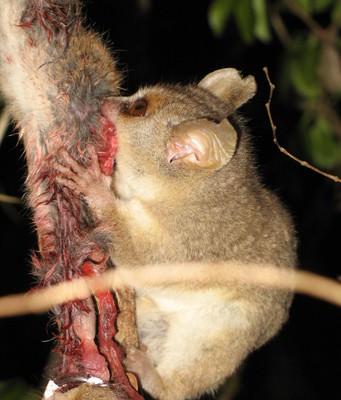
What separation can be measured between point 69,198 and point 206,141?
0.67 meters

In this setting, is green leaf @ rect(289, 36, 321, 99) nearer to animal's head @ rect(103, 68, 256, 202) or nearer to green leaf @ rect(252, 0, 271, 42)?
green leaf @ rect(252, 0, 271, 42)

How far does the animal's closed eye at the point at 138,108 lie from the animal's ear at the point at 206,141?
20cm

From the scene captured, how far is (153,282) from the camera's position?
3771 millimetres

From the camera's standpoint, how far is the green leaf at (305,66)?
5.43 metres

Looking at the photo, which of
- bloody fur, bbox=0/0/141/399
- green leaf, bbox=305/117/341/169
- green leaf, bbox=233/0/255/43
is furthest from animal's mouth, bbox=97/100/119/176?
green leaf, bbox=305/117/341/169

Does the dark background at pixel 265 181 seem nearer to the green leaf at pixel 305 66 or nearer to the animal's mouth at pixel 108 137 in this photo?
the green leaf at pixel 305 66

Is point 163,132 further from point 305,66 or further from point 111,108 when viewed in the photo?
point 305,66

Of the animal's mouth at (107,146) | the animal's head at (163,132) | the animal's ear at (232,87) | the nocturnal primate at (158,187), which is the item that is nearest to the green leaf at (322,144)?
the nocturnal primate at (158,187)

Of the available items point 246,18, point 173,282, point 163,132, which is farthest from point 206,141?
point 246,18

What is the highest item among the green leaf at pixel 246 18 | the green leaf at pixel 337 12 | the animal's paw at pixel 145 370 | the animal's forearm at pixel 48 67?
the animal's forearm at pixel 48 67

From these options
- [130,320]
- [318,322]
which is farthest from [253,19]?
[318,322]

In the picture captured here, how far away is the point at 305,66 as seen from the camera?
18.0ft

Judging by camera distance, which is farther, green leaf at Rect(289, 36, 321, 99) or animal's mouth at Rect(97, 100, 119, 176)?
green leaf at Rect(289, 36, 321, 99)

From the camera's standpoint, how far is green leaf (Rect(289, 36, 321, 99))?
543 centimetres
